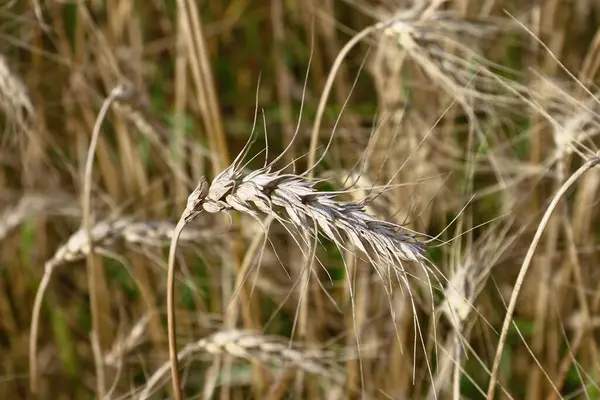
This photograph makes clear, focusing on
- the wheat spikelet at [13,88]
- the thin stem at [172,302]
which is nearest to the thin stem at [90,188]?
the wheat spikelet at [13,88]

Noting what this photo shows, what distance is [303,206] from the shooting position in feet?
2.30

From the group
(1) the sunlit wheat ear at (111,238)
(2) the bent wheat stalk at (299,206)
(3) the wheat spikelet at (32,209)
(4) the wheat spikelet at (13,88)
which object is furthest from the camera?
(3) the wheat spikelet at (32,209)

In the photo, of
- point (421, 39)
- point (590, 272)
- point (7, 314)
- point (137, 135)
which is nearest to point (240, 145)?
point (137, 135)

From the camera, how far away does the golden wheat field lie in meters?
1.02

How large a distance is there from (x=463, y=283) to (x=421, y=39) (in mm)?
342

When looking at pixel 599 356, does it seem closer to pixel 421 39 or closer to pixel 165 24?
pixel 421 39

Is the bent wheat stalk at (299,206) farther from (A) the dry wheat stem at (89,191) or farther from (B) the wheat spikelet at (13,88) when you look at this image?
(B) the wheat spikelet at (13,88)

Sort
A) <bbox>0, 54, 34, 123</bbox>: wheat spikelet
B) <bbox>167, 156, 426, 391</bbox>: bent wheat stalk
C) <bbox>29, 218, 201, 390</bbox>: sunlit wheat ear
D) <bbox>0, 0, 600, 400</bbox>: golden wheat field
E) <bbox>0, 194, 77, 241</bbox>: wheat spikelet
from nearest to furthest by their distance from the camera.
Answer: <bbox>167, 156, 426, 391</bbox>: bent wheat stalk, <bbox>0, 0, 600, 400</bbox>: golden wheat field, <bbox>29, 218, 201, 390</bbox>: sunlit wheat ear, <bbox>0, 54, 34, 123</bbox>: wheat spikelet, <bbox>0, 194, 77, 241</bbox>: wheat spikelet

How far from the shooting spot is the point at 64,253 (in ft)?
3.91

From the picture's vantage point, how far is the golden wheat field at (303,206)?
102 centimetres

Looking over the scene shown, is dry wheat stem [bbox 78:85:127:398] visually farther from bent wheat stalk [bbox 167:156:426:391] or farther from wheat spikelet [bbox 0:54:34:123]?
bent wheat stalk [bbox 167:156:426:391]

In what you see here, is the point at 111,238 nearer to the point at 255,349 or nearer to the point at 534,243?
the point at 255,349

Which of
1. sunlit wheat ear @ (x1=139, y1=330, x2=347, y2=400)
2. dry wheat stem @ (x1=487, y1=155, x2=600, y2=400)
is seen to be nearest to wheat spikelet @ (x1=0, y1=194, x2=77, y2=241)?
sunlit wheat ear @ (x1=139, y1=330, x2=347, y2=400)

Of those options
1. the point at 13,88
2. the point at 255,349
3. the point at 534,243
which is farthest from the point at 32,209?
the point at 534,243
